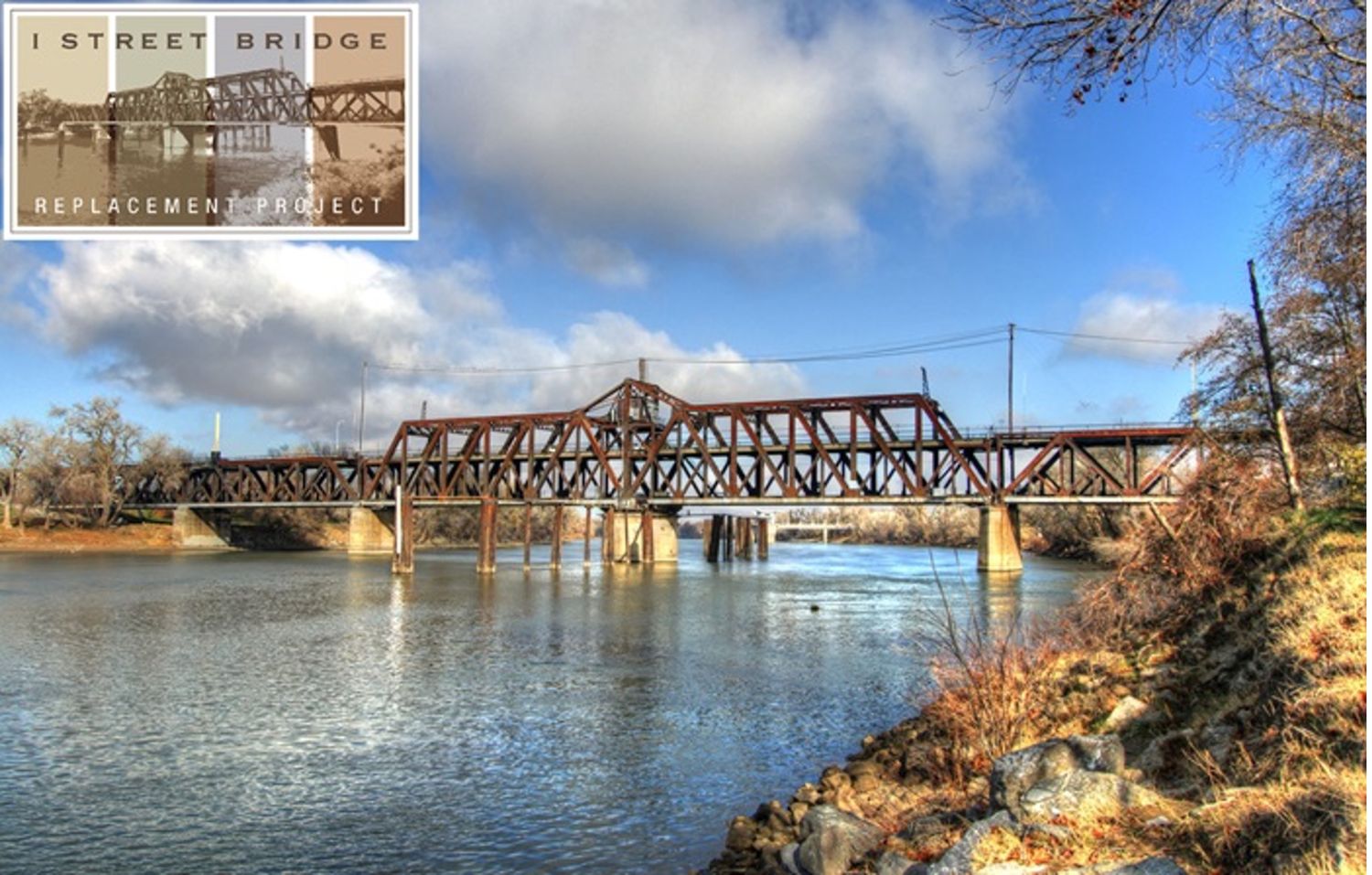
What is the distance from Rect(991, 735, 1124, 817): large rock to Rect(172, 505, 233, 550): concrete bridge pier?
406 feet

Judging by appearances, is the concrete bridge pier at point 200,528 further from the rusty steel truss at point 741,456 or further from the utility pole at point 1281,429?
the utility pole at point 1281,429

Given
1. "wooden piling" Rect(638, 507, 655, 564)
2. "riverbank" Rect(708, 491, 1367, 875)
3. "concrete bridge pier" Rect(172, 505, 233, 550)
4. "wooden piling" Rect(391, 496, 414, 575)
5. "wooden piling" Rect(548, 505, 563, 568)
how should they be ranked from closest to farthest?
"riverbank" Rect(708, 491, 1367, 875) → "wooden piling" Rect(391, 496, 414, 575) → "wooden piling" Rect(548, 505, 563, 568) → "wooden piling" Rect(638, 507, 655, 564) → "concrete bridge pier" Rect(172, 505, 233, 550)

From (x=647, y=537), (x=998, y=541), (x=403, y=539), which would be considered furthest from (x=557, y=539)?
(x=998, y=541)

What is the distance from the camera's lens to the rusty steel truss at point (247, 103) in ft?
62.2

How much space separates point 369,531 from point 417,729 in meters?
98.3

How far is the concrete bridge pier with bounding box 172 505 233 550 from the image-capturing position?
11812 cm

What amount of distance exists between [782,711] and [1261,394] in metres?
15.6

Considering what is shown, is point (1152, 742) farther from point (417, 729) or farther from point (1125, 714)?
point (417, 729)

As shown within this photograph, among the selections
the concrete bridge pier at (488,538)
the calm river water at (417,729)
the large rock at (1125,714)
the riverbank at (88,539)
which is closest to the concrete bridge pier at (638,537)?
the concrete bridge pier at (488,538)

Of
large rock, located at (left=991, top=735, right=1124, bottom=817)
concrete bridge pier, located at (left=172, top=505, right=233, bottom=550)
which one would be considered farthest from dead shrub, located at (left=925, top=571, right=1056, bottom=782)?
concrete bridge pier, located at (left=172, top=505, right=233, bottom=550)

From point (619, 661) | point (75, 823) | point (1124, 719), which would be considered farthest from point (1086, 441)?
point (75, 823)

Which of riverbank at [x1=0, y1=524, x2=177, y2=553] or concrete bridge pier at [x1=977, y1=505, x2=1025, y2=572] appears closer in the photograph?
concrete bridge pier at [x1=977, y1=505, x2=1025, y2=572]

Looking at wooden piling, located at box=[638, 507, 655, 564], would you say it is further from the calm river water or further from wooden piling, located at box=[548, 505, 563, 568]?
the calm river water

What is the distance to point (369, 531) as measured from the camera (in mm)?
112812
